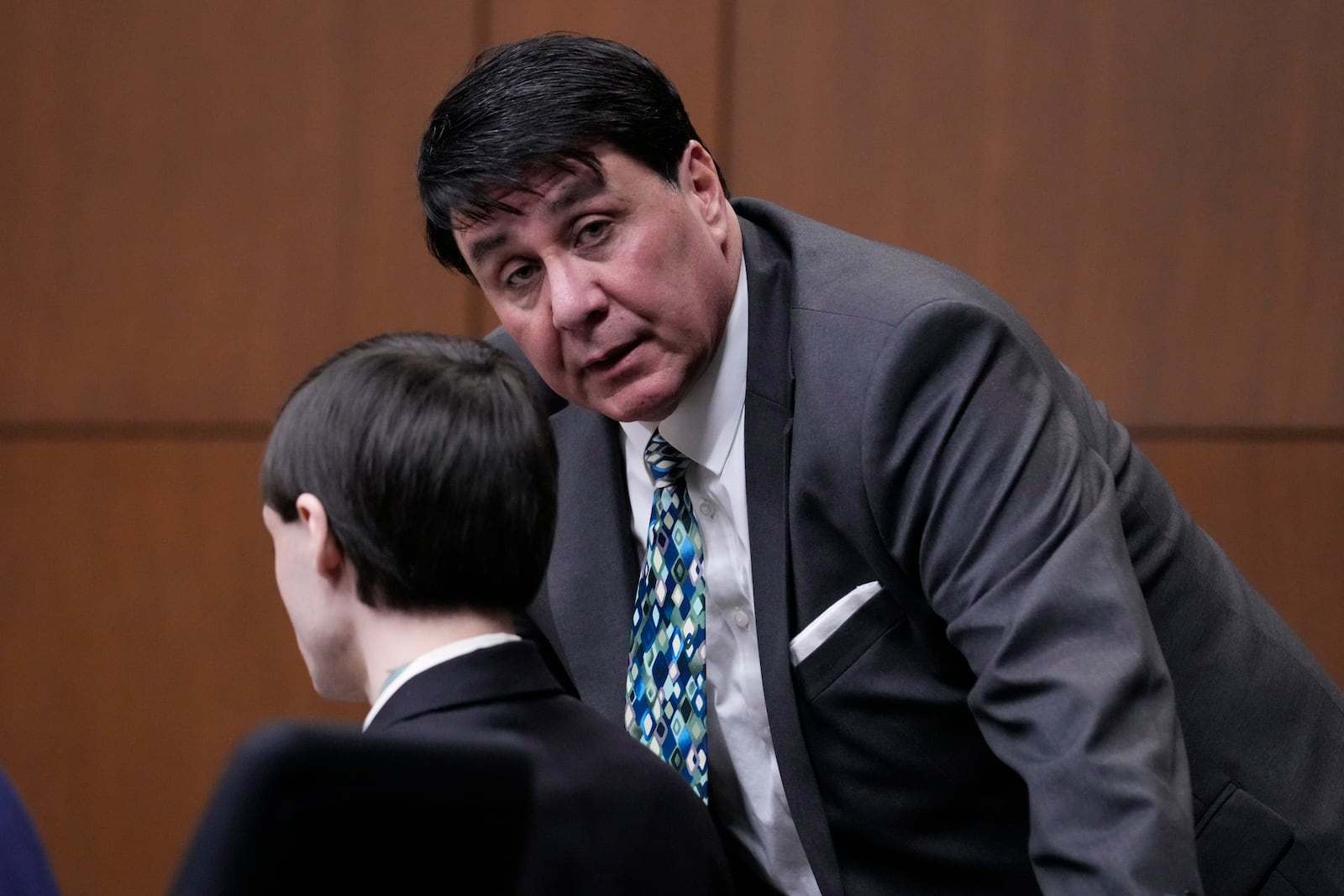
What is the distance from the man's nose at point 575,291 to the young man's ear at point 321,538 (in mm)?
393

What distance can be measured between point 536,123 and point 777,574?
447mm

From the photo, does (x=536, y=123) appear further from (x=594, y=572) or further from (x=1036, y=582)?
(x=1036, y=582)

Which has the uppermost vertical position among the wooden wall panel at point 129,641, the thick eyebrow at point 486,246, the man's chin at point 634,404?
the thick eyebrow at point 486,246

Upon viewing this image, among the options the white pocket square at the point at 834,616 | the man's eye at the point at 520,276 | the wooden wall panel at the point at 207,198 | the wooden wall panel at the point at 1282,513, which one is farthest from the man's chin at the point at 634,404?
the wooden wall panel at the point at 1282,513

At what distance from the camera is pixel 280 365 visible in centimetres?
259

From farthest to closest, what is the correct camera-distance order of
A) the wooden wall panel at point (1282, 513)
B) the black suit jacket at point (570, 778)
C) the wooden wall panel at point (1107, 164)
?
the wooden wall panel at point (1282, 513)
the wooden wall panel at point (1107, 164)
the black suit jacket at point (570, 778)

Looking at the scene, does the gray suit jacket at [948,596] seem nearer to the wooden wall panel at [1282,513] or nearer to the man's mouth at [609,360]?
the man's mouth at [609,360]

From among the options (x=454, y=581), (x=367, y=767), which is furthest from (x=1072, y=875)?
(x=367, y=767)

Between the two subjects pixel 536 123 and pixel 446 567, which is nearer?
pixel 446 567

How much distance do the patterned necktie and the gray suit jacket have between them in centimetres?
3

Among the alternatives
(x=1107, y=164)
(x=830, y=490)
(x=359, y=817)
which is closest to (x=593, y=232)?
(x=830, y=490)

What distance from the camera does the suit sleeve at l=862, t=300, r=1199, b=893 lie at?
3.34 ft

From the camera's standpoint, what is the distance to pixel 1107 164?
2729 millimetres

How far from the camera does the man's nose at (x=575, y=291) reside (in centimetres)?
131
